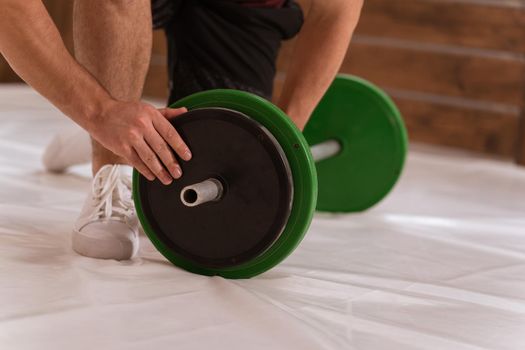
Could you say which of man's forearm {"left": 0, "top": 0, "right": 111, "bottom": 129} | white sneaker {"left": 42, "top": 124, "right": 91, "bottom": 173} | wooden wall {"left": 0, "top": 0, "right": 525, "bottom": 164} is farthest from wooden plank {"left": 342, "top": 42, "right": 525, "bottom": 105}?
man's forearm {"left": 0, "top": 0, "right": 111, "bottom": 129}

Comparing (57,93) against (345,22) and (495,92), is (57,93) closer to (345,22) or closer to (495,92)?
(345,22)

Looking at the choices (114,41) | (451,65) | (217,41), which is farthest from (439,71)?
(114,41)

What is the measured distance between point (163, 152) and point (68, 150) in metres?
0.83

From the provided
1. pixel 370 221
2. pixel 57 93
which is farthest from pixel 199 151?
pixel 370 221

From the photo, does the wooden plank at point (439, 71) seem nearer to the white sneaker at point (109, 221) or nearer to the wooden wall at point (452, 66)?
the wooden wall at point (452, 66)

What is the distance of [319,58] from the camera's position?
1482 millimetres

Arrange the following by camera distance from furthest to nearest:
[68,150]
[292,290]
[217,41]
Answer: [68,150]
[217,41]
[292,290]

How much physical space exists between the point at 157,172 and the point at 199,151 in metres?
0.07

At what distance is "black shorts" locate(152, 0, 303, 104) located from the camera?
1701 millimetres

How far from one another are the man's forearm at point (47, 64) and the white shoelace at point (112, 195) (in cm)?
21

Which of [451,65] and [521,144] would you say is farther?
[451,65]

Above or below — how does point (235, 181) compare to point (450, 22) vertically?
below

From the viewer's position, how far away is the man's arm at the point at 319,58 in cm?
148

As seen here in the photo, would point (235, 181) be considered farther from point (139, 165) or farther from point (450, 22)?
point (450, 22)
